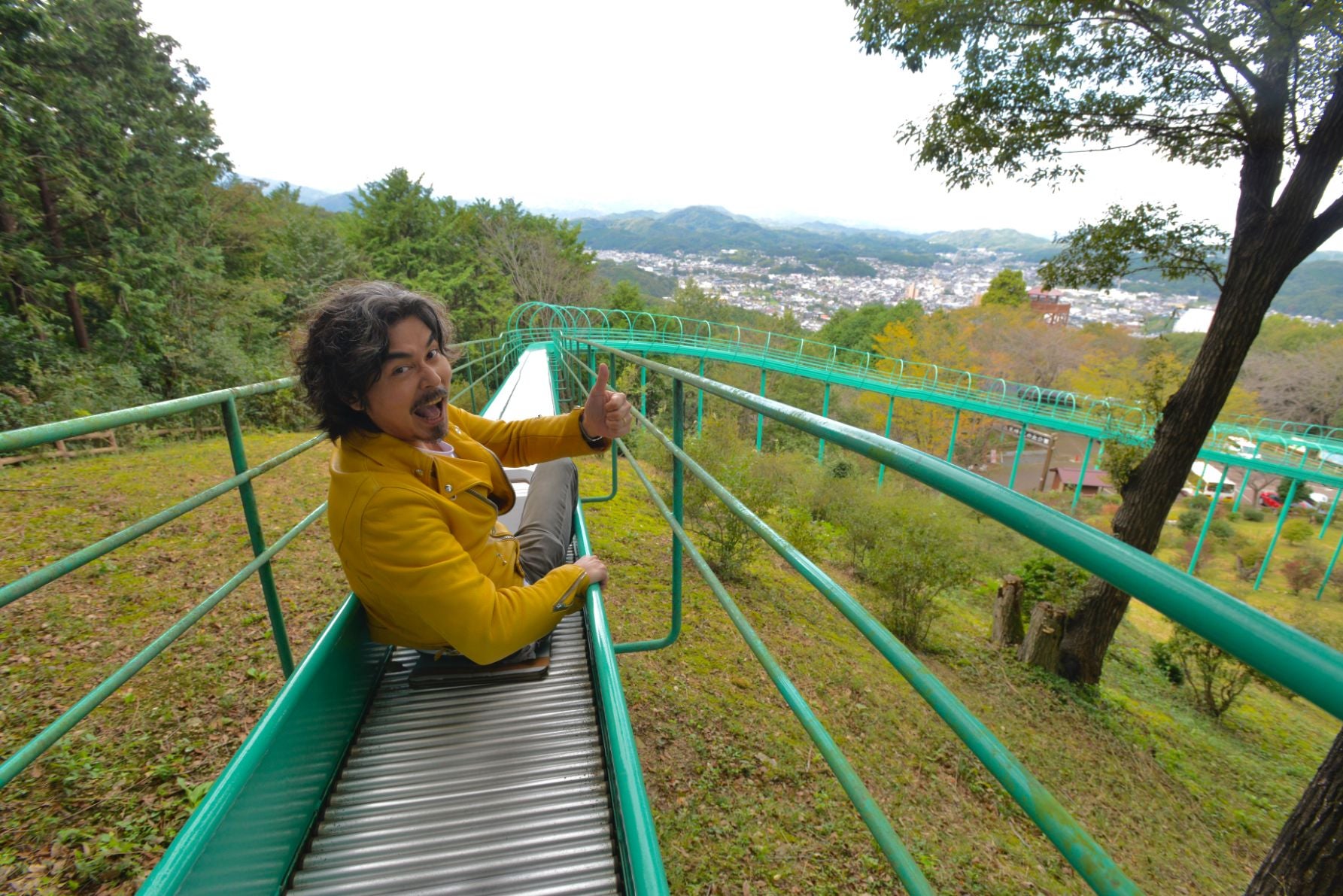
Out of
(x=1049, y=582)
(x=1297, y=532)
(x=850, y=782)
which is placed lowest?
(x=1297, y=532)

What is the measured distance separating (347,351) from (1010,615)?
7.84 metres

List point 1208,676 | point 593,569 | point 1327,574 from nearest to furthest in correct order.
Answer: point 593,569
point 1208,676
point 1327,574

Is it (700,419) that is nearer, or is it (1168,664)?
(1168,664)

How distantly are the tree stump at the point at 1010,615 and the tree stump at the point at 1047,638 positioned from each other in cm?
62

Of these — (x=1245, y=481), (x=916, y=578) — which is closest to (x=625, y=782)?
(x=916, y=578)

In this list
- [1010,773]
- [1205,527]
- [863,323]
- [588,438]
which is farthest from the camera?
[863,323]

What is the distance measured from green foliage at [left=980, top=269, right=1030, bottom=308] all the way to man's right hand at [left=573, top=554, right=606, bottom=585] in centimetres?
3424

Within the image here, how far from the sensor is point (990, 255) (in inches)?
3152

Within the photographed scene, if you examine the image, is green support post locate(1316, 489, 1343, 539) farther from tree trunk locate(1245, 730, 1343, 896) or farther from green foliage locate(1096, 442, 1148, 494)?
tree trunk locate(1245, 730, 1343, 896)

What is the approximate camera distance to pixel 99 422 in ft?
4.26

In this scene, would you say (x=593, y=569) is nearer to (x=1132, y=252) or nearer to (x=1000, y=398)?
(x=1132, y=252)

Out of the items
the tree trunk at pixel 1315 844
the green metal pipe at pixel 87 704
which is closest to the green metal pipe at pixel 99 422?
the green metal pipe at pixel 87 704

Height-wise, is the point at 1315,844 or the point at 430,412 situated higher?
the point at 430,412

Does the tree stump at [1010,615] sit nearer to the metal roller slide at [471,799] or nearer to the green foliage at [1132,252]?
the green foliage at [1132,252]
